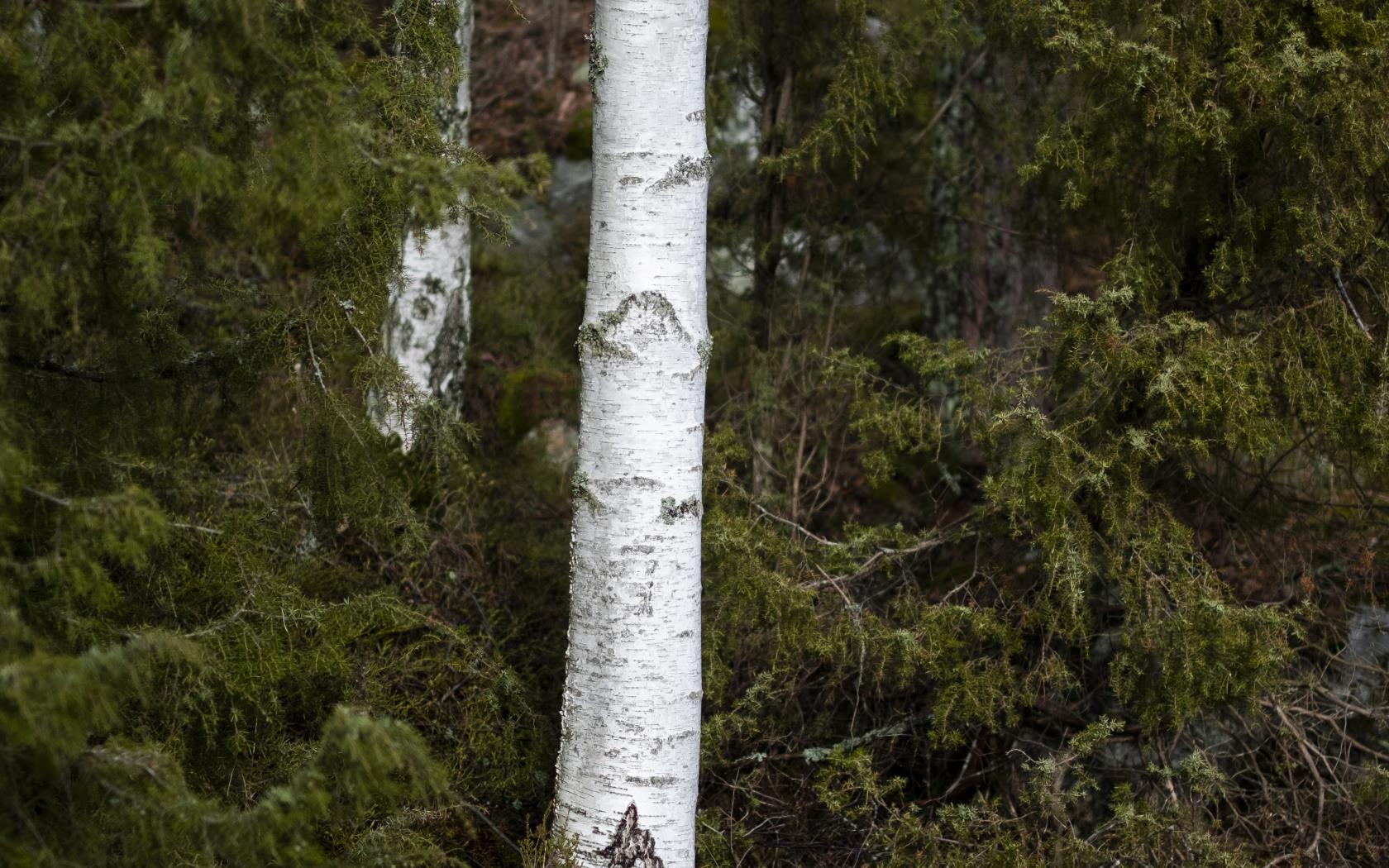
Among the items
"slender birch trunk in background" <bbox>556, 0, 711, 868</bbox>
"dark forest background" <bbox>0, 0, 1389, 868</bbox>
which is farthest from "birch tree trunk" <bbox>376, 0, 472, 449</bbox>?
"slender birch trunk in background" <bbox>556, 0, 711, 868</bbox>

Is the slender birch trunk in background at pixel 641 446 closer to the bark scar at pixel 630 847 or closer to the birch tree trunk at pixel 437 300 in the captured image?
the bark scar at pixel 630 847

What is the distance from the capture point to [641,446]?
10.3 ft

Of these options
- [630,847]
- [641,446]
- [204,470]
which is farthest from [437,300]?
[630,847]

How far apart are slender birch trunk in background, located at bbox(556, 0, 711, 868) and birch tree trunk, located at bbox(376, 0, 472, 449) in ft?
7.61

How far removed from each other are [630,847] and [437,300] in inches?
126

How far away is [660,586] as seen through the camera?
317cm

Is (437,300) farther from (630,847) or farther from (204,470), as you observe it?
(630,847)

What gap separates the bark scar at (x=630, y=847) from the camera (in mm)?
3154

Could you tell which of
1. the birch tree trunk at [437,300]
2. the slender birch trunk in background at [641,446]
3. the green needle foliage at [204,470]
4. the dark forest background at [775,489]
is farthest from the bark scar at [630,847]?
the birch tree trunk at [437,300]

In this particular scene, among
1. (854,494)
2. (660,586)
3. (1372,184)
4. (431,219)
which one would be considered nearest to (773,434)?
(854,494)

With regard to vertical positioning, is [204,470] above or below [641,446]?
below

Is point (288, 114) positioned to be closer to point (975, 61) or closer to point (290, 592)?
point (290, 592)

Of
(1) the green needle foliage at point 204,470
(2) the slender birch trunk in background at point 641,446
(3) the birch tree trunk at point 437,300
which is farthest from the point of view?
(3) the birch tree trunk at point 437,300

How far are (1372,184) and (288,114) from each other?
3374 mm
